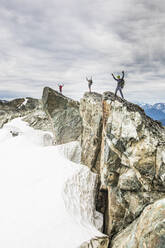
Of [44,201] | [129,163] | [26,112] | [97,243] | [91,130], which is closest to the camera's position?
[97,243]

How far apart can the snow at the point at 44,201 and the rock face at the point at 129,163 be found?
8.60ft

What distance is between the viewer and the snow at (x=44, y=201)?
36.0 ft

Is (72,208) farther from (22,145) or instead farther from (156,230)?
(22,145)

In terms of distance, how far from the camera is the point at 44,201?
14.1m

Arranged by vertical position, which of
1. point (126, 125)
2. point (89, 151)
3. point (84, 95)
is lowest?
point (89, 151)

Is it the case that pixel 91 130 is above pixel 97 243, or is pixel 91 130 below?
above

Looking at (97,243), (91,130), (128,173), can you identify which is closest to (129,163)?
(128,173)

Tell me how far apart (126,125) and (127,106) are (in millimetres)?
2164

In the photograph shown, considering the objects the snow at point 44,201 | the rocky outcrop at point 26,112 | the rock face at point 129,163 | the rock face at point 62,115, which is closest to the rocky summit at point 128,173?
the rock face at point 129,163

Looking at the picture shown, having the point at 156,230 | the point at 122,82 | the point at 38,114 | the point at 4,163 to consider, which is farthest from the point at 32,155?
the point at 38,114

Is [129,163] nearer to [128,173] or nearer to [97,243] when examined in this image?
[128,173]

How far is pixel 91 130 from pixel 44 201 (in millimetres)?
11648

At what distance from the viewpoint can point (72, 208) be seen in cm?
1433

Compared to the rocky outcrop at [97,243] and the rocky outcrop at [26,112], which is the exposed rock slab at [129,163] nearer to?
the rocky outcrop at [97,243]
